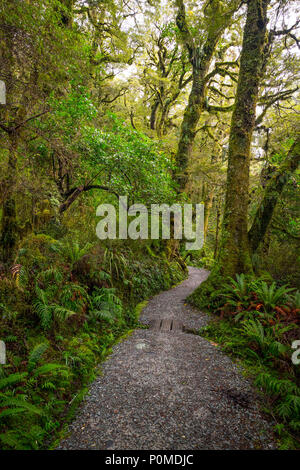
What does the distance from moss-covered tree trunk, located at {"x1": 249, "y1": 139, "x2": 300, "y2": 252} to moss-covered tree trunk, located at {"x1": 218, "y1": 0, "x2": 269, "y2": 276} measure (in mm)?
532

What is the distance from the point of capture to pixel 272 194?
22.7 ft

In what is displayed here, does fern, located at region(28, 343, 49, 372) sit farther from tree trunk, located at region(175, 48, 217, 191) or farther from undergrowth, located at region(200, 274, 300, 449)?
tree trunk, located at region(175, 48, 217, 191)

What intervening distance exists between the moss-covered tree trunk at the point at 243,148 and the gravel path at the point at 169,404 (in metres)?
2.93

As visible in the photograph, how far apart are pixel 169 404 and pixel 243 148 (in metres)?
6.71

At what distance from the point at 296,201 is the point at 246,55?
5.12 meters

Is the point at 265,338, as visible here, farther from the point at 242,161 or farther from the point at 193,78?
the point at 193,78

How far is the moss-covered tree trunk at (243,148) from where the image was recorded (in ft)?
21.6

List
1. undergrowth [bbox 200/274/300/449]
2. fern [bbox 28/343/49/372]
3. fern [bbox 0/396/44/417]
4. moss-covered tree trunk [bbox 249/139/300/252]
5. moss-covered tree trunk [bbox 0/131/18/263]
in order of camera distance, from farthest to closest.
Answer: moss-covered tree trunk [bbox 249/139/300/252]
moss-covered tree trunk [bbox 0/131/18/263]
fern [bbox 28/343/49/372]
undergrowth [bbox 200/274/300/449]
fern [bbox 0/396/44/417]

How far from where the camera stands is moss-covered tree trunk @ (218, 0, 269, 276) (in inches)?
259

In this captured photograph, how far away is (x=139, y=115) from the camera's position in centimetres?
1755

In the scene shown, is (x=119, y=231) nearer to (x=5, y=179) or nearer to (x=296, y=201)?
(x=5, y=179)

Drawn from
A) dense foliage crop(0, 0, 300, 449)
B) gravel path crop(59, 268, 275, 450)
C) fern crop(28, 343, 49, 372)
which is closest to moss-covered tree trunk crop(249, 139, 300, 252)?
dense foliage crop(0, 0, 300, 449)

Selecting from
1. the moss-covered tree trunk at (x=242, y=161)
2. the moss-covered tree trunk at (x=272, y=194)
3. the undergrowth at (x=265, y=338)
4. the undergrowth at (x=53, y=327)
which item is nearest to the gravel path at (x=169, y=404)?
the undergrowth at (x=265, y=338)
